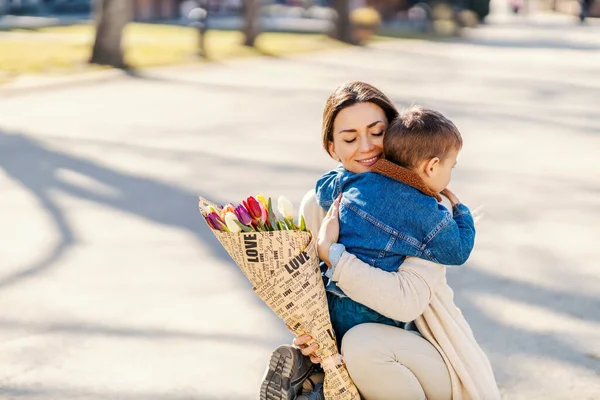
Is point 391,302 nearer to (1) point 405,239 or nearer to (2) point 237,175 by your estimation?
(1) point 405,239

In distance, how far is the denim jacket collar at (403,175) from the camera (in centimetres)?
307

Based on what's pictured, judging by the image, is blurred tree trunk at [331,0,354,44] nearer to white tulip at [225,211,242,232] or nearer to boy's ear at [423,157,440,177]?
boy's ear at [423,157,440,177]

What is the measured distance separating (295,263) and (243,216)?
0.72 ft

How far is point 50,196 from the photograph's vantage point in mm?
7547

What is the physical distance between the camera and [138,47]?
2328 cm

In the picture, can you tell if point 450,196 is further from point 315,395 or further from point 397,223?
point 315,395

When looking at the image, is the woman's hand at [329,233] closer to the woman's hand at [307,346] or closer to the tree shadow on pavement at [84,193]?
the woman's hand at [307,346]

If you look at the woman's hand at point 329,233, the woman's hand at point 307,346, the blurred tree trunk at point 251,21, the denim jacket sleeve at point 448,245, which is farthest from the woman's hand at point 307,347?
the blurred tree trunk at point 251,21

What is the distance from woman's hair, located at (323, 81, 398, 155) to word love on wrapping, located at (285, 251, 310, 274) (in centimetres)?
51

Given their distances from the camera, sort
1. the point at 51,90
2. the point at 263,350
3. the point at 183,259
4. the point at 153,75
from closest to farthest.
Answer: the point at 263,350
the point at 183,259
the point at 51,90
the point at 153,75

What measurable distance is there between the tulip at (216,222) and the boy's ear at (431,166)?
0.67m

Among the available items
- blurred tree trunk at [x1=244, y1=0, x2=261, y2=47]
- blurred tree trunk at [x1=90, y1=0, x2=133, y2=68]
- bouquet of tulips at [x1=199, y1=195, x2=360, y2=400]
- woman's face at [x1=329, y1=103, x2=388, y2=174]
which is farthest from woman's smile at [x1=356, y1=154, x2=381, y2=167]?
blurred tree trunk at [x1=244, y1=0, x2=261, y2=47]

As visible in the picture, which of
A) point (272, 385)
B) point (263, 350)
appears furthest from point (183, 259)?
point (272, 385)

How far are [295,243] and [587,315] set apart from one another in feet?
7.59
